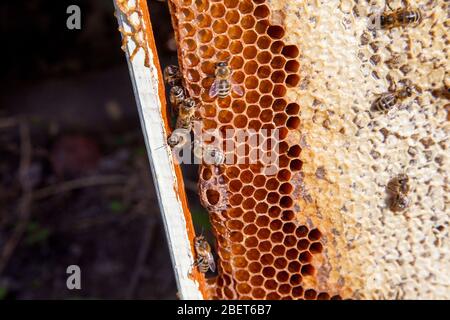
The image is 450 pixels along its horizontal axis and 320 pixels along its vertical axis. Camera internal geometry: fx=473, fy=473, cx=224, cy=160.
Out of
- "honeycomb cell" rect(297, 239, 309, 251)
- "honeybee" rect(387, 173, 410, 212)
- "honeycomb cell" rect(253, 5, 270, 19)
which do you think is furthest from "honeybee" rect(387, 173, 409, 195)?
"honeycomb cell" rect(253, 5, 270, 19)

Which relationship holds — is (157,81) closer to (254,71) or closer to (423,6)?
(254,71)

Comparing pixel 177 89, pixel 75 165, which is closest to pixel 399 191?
pixel 177 89

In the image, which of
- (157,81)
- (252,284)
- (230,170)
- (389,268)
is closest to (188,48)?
(157,81)

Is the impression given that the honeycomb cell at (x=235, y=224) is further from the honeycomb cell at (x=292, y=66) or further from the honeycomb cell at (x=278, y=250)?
the honeycomb cell at (x=292, y=66)

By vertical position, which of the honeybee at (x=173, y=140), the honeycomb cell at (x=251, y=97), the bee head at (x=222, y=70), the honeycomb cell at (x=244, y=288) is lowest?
the honeycomb cell at (x=244, y=288)

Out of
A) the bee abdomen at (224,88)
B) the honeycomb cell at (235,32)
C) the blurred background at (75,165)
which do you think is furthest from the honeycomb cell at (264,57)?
the blurred background at (75,165)

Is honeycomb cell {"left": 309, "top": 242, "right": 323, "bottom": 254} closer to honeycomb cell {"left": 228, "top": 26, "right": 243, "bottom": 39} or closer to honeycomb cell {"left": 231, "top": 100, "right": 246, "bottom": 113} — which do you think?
honeycomb cell {"left": 231, "top": 100, "right": 246, "bottom": 113}
